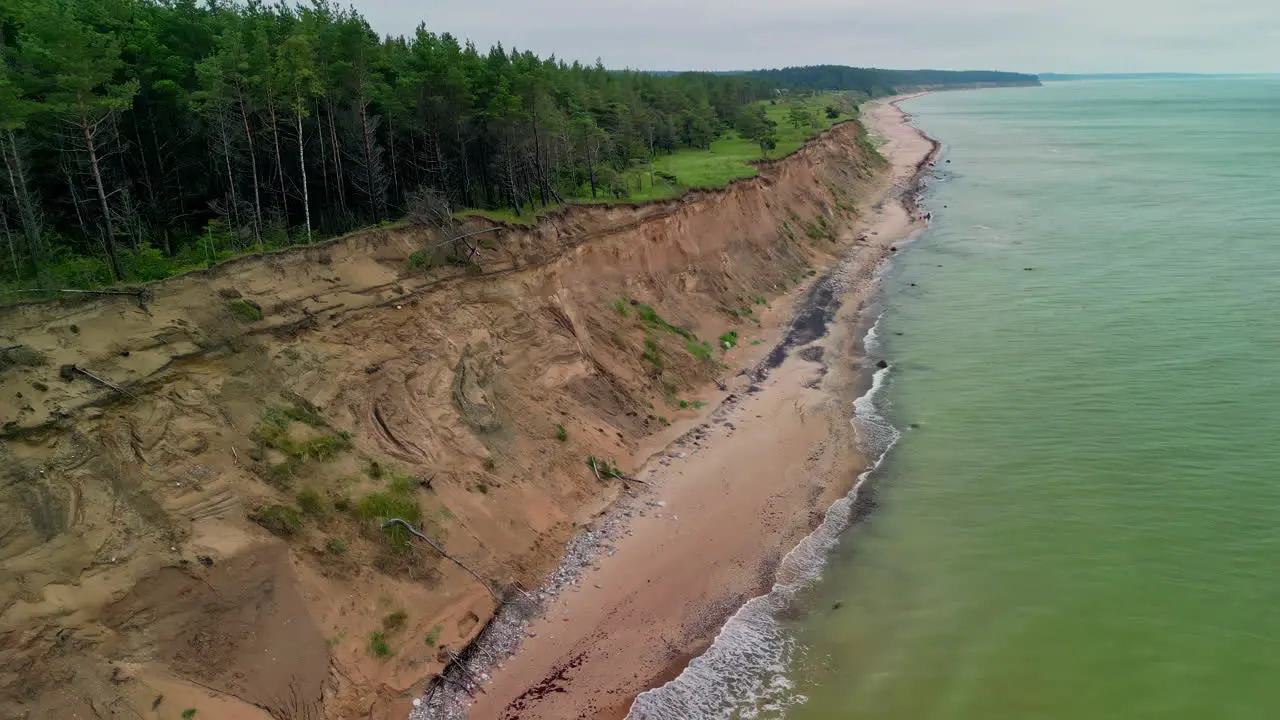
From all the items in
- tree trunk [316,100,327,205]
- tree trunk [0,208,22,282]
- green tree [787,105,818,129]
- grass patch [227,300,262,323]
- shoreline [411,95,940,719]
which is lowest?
shoreline [411,95,940,719]

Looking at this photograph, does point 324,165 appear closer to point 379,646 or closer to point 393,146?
point 393,146

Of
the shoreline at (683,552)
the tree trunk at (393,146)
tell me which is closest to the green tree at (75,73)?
the tree trunk at (393,146)

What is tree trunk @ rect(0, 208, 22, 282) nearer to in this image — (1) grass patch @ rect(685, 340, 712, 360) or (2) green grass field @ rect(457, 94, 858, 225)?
(2) green grass field @ rect(457, 94, 858, 225)

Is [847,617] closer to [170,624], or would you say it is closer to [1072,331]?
[170,624]

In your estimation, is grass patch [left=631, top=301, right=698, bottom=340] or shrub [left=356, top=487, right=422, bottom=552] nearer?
shrub [left=356, top=487, right=422, bottom=552]

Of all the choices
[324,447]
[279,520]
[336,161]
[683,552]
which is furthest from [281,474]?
[336,161]

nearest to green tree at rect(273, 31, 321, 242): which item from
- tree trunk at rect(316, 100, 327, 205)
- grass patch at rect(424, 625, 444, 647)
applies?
tree trunk at rect(316, 100, 327, 205)
